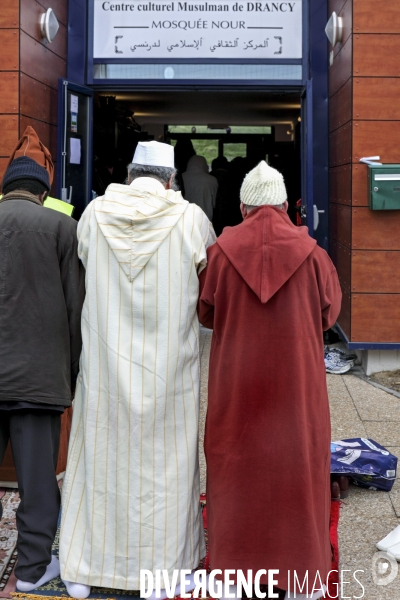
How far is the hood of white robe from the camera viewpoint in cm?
305

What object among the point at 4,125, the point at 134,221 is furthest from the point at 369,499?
the point at 4,125

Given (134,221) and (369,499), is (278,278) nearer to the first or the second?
(134,221)

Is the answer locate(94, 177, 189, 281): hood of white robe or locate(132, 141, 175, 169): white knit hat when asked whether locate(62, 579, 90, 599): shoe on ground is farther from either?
locate(132, 141, 175, 169): white knit hat

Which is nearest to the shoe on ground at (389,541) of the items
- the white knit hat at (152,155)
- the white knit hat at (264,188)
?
the white knit hat at (264,188)

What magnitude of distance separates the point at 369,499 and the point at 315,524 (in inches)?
49.2

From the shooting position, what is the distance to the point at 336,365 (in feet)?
21.9

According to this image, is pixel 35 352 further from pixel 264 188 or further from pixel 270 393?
pixel 264 188

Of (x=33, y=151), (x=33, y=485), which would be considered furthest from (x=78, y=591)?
(x=33, y=151)

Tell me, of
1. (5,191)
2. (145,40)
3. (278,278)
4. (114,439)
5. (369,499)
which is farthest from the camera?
(145,40)

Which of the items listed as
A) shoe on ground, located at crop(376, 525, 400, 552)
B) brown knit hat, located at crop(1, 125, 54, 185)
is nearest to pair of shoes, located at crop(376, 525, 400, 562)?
shoe on ground, located at crop(376, 525, 400, 552)

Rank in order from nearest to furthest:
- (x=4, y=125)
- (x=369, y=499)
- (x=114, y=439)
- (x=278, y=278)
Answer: (x=278, y=278), (x=114, y=439), (x=369, y=499), (x=4, y=125)

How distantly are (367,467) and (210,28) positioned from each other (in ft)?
15.3

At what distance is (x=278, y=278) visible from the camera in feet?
9.45

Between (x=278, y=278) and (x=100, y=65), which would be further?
(x=100, y=65)
